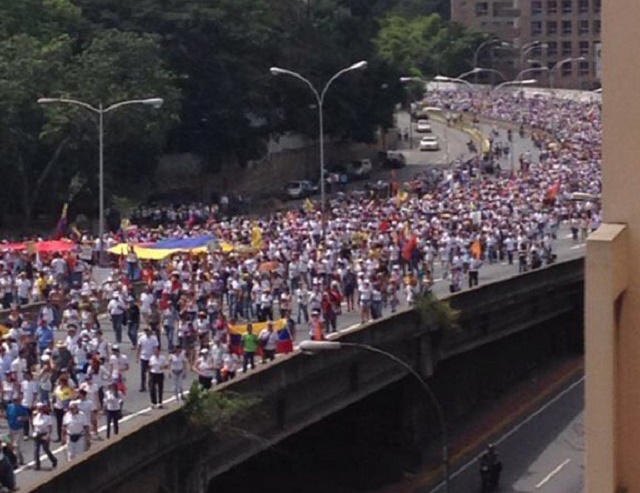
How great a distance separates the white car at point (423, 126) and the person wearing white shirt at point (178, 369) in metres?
99.4

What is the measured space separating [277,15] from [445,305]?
2275 inches

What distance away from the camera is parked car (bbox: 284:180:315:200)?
92.2m

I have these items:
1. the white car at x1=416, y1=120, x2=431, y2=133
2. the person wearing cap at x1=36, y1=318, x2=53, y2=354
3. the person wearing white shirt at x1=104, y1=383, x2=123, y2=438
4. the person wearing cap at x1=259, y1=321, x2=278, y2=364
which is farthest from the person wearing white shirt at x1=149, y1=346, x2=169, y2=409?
the white car at x1=416, y1=120, x2=431, y2=133

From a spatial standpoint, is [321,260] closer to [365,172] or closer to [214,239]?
[214,239]

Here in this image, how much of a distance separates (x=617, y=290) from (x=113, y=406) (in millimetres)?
16912

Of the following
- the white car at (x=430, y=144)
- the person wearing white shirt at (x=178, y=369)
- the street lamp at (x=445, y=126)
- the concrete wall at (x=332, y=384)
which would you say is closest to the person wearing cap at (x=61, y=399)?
the concrete wall at (x=332, y=384)

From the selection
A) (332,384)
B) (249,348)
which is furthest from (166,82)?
(249,348)

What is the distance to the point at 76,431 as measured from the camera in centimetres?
2923

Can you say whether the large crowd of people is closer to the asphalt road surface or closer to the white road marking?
the asphalt road surface

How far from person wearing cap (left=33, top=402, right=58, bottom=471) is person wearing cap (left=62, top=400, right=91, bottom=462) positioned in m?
0.26

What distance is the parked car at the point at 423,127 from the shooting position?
133 meters

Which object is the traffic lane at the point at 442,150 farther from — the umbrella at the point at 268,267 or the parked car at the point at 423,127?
the umbrella at the point at 268,267

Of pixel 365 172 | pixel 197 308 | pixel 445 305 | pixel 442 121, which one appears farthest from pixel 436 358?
pixel 442 121

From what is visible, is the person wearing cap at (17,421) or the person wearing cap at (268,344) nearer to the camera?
the person wearing cap at (17,421)
